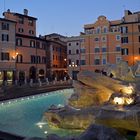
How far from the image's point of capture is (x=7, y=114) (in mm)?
19891

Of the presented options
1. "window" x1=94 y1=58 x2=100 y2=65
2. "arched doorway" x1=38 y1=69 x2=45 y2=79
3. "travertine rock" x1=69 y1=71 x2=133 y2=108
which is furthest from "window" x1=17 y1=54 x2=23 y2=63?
"travertine rock" x1=69 y1=71 x2=133 y2=108

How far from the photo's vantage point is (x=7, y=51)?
1823 inches

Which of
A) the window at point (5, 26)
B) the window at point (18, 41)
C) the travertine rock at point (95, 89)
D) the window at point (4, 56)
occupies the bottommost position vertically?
the travertine rock at point (95, 89)

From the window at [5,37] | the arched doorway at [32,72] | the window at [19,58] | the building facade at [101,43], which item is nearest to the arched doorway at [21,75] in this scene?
the window at [19,58]

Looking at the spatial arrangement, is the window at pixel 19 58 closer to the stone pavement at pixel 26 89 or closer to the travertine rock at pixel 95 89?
→ the stone pavement at pixel 26 89

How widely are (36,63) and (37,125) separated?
1495 inches

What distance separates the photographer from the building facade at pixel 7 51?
45.4m

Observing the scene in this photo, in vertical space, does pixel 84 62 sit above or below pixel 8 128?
above

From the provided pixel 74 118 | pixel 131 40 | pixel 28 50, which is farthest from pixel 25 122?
pixel 131 40

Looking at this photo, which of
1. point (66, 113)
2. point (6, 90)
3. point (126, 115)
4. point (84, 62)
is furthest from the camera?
point (84, 62)

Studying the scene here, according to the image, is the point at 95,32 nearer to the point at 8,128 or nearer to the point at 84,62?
the point at 84,62

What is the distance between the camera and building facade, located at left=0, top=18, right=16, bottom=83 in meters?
45.4

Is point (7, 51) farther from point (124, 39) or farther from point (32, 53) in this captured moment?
point (124, 39)

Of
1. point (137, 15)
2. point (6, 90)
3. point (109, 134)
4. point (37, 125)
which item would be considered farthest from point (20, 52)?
point (109, 134)
